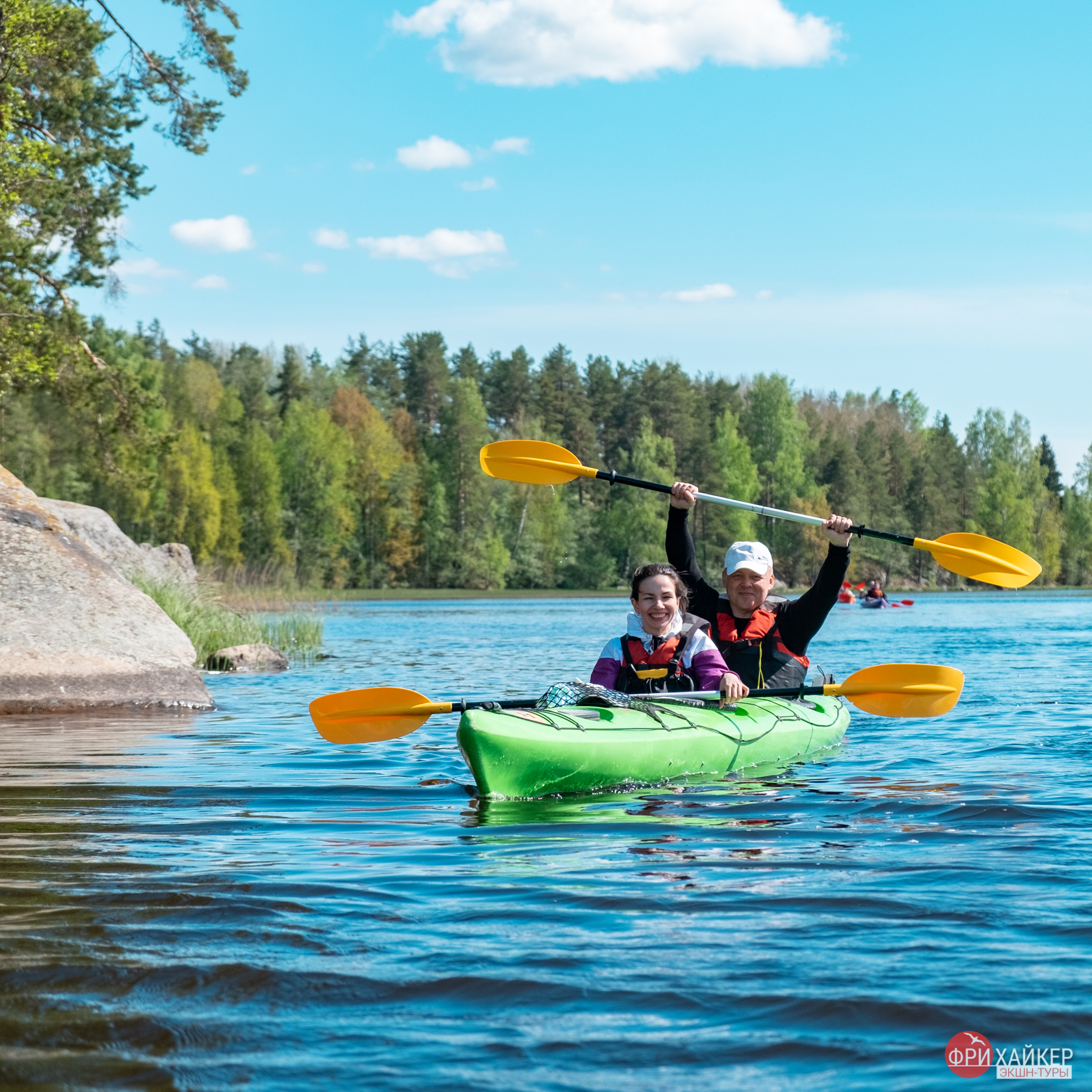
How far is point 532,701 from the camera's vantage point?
6.13 meters

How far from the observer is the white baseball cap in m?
7.07

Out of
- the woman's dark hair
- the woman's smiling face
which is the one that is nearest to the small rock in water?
the woman's dark hair

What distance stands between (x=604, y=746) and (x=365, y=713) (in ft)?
5.04

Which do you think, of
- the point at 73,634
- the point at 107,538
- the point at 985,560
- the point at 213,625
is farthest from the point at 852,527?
the point at 107,538

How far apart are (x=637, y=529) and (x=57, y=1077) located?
5824 centimetres

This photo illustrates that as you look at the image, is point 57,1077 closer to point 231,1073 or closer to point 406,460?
point 231,1073

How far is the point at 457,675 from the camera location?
1375 centimetres

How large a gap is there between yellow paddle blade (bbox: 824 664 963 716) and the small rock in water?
9033mm

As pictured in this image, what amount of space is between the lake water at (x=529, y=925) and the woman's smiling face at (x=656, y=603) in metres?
0.90

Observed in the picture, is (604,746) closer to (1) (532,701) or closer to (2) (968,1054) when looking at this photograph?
(1) (532,701)

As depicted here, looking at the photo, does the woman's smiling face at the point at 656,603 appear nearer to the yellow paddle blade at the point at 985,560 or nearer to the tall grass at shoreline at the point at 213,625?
the yellow paddle blade at the point at 985,560

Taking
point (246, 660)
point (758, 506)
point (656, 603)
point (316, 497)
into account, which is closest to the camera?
point (656, 603)

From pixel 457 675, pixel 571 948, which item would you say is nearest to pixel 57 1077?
pixel 571 948

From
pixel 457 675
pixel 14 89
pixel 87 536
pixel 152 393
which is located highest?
pixel 14 89
